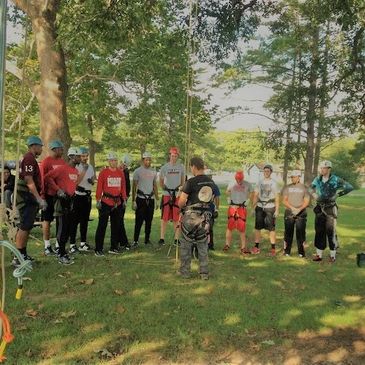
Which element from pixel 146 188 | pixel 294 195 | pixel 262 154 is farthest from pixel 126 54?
pixel 262 154

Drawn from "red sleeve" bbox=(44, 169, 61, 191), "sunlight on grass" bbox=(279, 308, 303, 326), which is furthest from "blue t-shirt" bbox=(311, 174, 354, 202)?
"red sleeve" bbox=(44, 169, 61, 191)

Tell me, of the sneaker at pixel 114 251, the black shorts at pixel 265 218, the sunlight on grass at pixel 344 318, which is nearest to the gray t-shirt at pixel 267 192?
the black shorts at pixel 265 218


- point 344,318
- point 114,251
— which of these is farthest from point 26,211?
point 344,318

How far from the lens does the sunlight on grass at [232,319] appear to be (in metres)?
6.09

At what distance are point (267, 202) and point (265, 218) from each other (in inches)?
15.7

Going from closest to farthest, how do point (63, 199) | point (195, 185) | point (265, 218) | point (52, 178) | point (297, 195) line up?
point (195, 185), point (63, 199), point (52, 178), point (297, 195), point (265, 218)

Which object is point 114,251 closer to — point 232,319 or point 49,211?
point 49,211

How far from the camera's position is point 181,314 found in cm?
629

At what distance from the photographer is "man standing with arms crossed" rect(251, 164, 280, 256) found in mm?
10789

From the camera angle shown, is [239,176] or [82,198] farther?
[239,176]

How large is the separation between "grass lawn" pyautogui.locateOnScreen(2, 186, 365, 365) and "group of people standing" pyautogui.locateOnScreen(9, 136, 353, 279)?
0.66m

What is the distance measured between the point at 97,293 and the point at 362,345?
3.72 meters

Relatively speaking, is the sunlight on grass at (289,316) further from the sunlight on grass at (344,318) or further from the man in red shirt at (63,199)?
the man in red shirt at (63,199)

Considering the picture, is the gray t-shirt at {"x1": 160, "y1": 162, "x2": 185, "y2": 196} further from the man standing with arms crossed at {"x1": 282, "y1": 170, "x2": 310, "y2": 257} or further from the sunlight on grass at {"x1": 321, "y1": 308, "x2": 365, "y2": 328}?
the sunlight on grass at {"x1": 321, "y1": 308, "x2": 365, "y2": 328}
